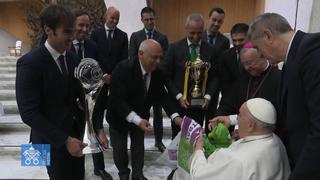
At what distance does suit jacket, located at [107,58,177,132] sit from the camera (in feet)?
10.8

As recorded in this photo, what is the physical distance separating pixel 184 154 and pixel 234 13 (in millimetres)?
9706

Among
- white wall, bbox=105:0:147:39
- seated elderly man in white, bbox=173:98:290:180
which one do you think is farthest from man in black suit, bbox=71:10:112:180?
white wall, bbox=105:0:147:39

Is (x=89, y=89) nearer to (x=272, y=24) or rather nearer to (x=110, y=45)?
(x=272, y=24)

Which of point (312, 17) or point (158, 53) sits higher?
point (312, 17)

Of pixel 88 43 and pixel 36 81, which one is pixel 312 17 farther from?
pixel 36 81

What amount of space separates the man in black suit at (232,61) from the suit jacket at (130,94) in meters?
0.63

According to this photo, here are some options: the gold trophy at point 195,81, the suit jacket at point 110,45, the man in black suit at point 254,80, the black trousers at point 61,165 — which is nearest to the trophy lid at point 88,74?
the black trousers at point 61,165

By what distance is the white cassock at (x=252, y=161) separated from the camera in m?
1.84

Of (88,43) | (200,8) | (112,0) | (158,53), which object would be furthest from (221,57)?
(200,8)

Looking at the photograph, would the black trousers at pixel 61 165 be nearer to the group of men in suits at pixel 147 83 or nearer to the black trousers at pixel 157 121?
the group of men in suits at pixel 147 83

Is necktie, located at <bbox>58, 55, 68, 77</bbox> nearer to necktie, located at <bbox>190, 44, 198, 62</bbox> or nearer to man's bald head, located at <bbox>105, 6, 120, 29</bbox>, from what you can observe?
necktie, located at <bbox>190, 44, 198, 62</bbox>

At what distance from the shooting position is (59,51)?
2279 mm

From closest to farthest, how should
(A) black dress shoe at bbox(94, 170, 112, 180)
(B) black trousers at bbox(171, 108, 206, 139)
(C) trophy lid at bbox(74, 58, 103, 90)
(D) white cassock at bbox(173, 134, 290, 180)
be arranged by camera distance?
(D) white cassock at bbox(173, 134, 290, 180)
(C) trophy lid at bbox(74, 58, 103, 90)
(B) black trousers at bbox(171, 108, 206, 139)
(A) black dress shoe at bbox(94, 170, 112, 180)

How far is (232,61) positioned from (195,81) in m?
0.44
